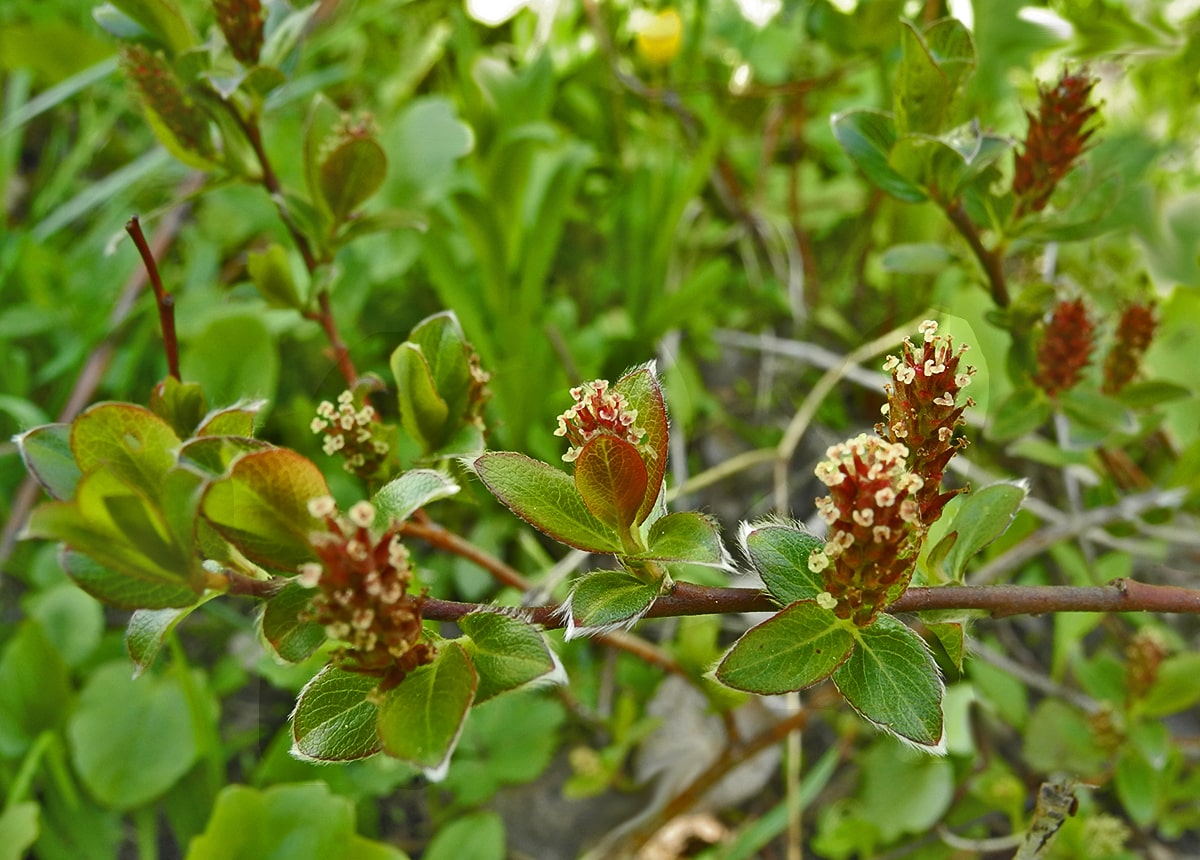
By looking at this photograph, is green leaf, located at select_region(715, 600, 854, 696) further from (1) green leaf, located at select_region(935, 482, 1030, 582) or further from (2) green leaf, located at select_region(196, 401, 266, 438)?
(2) green leaf, located at select_region(196, 401, 266, 438)

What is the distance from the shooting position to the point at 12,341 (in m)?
1.65

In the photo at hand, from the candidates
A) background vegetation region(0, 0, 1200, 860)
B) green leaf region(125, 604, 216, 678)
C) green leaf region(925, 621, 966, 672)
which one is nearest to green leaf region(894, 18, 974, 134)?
background vegetation region(0, 0, 1200, 860)

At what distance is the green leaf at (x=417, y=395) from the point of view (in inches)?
26.5

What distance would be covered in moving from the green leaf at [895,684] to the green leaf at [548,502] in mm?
158

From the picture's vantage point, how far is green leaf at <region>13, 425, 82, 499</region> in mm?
539

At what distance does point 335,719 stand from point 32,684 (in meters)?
0.86

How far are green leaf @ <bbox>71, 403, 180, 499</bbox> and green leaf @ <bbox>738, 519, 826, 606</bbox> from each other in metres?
0.34

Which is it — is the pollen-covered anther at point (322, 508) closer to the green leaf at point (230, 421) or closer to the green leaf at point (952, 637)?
the green leaf at point (230, 421)

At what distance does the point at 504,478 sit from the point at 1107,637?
1.31m

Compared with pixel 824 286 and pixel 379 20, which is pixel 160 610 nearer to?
pixel 824 286

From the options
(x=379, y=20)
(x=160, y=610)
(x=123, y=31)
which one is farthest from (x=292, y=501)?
(x=379, y=20)

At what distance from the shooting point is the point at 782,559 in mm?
552

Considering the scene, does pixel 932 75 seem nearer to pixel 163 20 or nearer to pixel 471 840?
pixel 163 20

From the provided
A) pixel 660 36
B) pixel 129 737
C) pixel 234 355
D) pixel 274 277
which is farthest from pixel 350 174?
pixel 660 36
